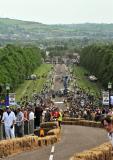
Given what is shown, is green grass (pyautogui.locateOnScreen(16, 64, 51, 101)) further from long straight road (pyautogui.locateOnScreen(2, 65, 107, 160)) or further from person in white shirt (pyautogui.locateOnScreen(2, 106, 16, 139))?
person in white shirt (pyautogui.locateOnScreen(2, 106, 16, 139))

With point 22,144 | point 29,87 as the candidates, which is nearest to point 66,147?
point 22,144

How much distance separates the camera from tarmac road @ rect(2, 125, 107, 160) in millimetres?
20359

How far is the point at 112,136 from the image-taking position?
1462 cm

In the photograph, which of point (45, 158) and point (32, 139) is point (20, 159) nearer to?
point (45, 158)

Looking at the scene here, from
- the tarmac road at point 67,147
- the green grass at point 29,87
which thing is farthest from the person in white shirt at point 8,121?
the green grass at point 29,87

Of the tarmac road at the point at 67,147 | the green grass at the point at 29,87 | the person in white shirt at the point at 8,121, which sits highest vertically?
the person in white shirt at the point at 8,121

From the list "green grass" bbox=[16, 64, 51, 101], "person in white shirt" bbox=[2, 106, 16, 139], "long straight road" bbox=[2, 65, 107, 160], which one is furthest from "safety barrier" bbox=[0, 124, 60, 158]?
"green grass" bbox=[16, 64, 51, 101]

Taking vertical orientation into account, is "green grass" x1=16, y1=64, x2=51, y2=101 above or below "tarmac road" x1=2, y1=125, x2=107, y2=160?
below

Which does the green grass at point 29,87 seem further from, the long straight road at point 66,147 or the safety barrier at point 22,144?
the safety barrier at point 22,144

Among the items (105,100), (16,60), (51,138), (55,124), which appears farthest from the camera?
(16,60)

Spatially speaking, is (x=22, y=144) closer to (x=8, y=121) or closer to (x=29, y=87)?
(x=8, y=121)

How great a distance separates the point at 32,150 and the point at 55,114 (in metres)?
13.1

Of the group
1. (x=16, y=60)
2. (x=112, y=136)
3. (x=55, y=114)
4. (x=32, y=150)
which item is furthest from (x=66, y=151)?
(x=16, y=60)

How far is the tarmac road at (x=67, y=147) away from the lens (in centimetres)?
2036
